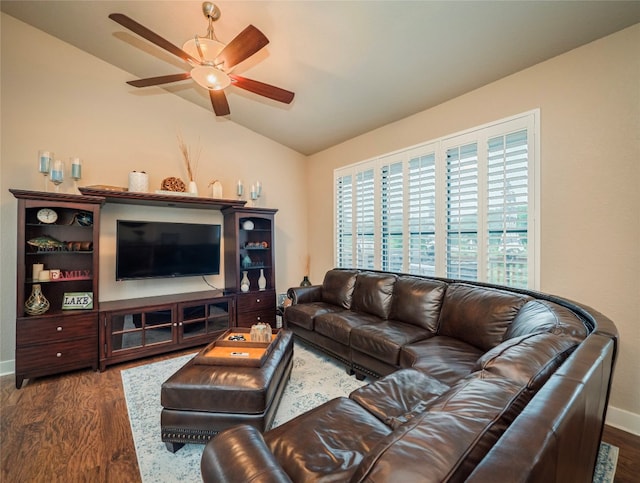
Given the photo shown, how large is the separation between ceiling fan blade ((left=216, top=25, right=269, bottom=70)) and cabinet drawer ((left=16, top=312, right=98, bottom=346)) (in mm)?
2714

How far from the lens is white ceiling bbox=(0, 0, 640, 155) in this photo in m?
1.99

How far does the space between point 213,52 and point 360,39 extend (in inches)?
47.5

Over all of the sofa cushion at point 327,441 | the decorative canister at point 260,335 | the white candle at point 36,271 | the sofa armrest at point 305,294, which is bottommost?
the sofa cushion at point 327,441

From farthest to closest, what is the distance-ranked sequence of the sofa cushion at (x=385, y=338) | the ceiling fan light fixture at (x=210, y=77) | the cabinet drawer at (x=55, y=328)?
the cabinet drawer at (x=55, y=328), the sofa cushion at (x=385, y=338), the ceiling fan light fixture at (x=210, y=77)

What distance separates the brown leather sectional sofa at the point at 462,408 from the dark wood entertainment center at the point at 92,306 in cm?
193

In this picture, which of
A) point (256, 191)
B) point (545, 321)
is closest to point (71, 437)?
point (545, 321)

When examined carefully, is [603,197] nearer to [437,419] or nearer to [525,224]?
[525,224]

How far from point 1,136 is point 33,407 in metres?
2.61

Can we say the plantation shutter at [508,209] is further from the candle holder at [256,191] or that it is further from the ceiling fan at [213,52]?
the candle holder at [256,191]

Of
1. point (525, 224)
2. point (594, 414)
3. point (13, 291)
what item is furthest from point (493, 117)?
point (13, 291)

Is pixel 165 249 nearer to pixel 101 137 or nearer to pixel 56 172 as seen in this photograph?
pixel 56 172

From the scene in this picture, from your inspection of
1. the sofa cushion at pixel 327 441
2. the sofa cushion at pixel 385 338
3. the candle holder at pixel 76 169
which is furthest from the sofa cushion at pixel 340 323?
the candle holder at pixel 76 169

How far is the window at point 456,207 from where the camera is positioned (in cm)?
246

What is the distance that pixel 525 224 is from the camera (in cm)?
243
